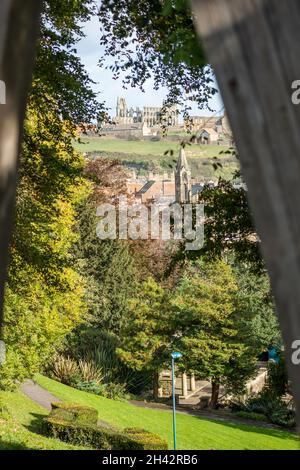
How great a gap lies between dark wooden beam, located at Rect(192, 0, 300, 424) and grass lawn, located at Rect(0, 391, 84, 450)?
827 cm

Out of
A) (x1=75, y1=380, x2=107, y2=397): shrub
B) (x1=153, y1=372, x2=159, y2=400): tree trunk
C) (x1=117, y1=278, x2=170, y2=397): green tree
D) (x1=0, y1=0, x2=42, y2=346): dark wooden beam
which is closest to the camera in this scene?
(x1=0, y1=0, x2=42, y2=346): dark wooden beam

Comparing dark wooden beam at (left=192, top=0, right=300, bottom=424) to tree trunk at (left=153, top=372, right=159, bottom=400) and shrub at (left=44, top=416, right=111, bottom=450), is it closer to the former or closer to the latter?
shrub at (left=44, top=416, right=111, bottom=450)

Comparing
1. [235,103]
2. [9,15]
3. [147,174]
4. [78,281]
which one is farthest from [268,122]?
[147,174]

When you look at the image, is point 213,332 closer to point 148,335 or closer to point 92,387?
point 148,335

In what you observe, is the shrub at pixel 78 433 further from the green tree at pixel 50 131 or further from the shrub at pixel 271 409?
the shrub at pixel 271 409

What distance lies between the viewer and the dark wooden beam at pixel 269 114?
47.8 inches

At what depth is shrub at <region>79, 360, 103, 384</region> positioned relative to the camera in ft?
82.5

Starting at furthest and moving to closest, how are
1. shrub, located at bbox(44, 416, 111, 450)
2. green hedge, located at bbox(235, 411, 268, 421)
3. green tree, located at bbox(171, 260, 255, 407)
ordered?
green tree, located at bbox(171, 260, 255, 407) → green hedge, located at bbox(235, 411, 268, 421) → shrub, located at bbox(44, 416, 111, 450)

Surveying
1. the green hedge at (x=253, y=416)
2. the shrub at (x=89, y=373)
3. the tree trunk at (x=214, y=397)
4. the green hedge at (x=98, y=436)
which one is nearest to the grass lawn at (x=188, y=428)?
the shrub at (x=89, y=373)

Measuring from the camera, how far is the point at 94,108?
9172 millimetres

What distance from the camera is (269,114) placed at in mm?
1253

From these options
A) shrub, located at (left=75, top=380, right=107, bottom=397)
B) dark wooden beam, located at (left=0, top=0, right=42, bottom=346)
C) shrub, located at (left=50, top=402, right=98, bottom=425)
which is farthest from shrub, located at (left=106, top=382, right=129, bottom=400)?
dark wooden beam, located at (left=0, top=0, right=42, bottom=346)

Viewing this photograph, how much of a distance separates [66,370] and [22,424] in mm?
9724
